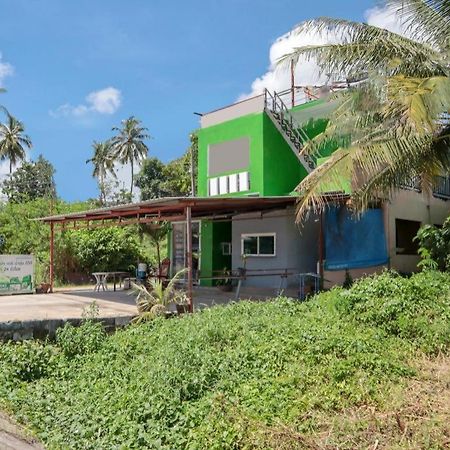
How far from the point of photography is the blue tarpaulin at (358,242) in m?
14.4

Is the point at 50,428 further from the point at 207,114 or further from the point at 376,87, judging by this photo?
the point at 207,114

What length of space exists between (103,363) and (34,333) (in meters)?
2.67

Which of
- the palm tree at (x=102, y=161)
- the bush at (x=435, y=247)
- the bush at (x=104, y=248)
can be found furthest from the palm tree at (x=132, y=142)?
the bush at (x=435, y=247)

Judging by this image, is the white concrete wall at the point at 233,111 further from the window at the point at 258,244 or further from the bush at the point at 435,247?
the bush at the point at 435,247

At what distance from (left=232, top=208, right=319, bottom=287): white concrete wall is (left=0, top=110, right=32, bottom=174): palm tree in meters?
35.6

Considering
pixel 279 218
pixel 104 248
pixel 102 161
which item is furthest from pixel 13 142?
pixel 279 218

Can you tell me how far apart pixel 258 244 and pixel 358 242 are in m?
4.12

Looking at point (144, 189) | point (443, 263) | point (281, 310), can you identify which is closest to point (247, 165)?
point (443, 263)

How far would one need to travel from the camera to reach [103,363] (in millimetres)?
7773

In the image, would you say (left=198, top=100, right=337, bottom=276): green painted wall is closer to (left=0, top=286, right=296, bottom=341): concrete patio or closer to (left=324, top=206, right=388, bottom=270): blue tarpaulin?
(left=0, top=286, right=296, bottom=341): concrete patio

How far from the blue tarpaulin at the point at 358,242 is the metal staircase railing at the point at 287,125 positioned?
400cm

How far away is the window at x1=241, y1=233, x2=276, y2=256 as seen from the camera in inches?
676

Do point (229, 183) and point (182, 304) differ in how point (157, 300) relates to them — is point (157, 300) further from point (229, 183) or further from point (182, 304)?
point (229, 183)

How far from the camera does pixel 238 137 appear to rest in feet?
62.2
